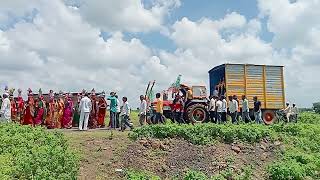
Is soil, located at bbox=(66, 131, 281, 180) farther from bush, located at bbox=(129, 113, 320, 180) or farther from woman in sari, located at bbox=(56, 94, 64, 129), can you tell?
woman in sari, located at bbox=(56, 94, 64, 129)

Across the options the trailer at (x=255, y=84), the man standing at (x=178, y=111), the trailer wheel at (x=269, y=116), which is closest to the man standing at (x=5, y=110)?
the man standing at (x=178, y=111)

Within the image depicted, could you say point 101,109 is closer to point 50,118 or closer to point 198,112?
point 50,118

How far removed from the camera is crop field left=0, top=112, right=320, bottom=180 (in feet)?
36.8

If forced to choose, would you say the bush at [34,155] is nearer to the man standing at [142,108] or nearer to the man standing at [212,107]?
the man standing at [142,108]

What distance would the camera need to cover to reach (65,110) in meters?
18.9

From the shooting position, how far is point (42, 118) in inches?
728

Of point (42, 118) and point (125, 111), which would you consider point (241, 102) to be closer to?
point (125, 111)

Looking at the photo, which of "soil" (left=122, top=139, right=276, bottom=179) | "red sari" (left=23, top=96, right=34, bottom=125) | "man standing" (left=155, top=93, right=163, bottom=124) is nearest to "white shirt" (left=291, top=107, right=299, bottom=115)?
"man standing" (left=155, top=93, right=163, bottom=124)

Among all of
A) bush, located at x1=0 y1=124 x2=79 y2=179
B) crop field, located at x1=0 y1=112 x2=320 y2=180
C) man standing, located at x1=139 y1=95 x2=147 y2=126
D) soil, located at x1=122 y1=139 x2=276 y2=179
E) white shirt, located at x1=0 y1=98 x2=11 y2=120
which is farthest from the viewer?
man standing, located at x1=139 y1=95 x2=147 y2=126

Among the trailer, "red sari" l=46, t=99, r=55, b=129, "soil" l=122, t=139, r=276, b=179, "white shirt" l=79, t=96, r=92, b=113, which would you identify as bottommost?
"soil" l=122, t=139, r=276, b=179

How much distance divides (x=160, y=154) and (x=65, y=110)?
6437 mm

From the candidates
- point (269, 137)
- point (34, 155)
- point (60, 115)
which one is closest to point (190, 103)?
point (269, 137)

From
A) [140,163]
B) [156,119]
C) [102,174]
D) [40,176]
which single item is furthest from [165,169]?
[156,119]

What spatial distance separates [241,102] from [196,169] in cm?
937
